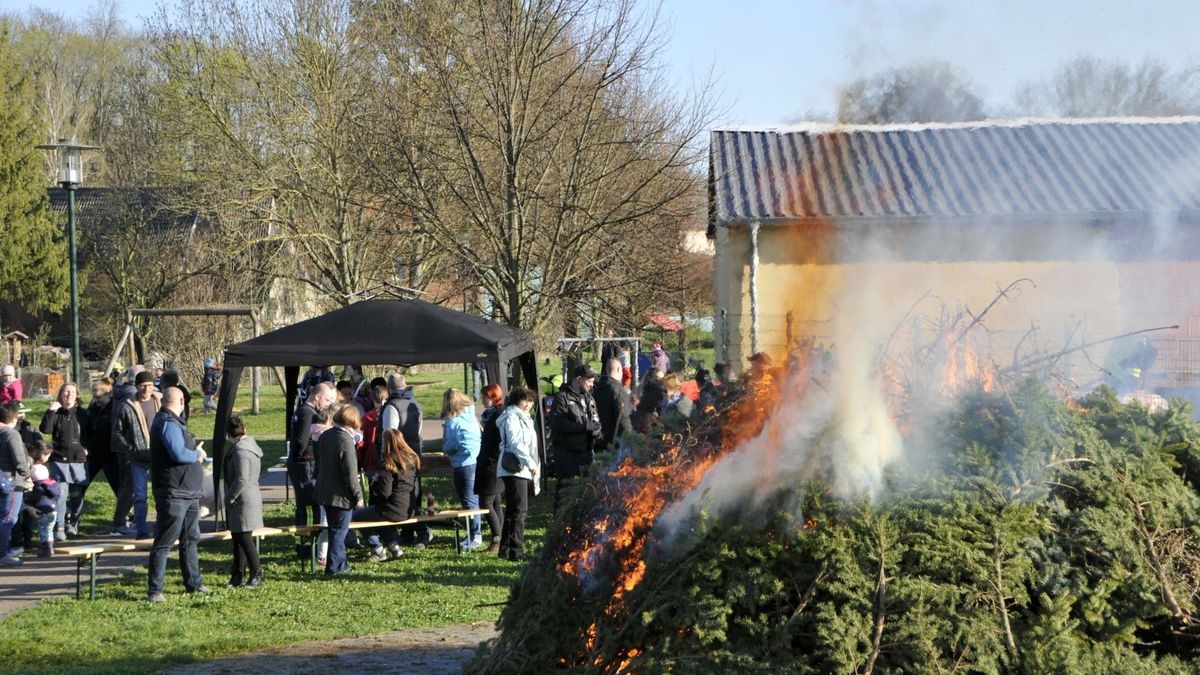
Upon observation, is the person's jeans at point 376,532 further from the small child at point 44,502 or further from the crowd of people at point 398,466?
the small child at point 44,502

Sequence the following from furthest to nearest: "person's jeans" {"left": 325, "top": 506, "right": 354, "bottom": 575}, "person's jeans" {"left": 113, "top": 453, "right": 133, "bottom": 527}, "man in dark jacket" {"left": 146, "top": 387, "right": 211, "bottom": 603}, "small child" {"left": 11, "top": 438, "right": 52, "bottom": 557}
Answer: "person's jeans" {"left": 113, "top": 453, "right": 133, "bottom": 527} < "small child" {"left": 11, "top": 438, "right": 52, "bottom": 557} < "person's jeans" {"left": 325, "top": 506, "right": 354, "bottom": 575} < "man in dark jacket" {"left": 146, "top": 387, "right": 211, "bottom": 603}

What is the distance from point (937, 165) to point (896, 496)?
828 cm

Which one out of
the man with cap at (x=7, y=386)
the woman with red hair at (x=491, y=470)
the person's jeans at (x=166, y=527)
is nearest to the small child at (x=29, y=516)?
the person's jeans at (x=166, y=527)

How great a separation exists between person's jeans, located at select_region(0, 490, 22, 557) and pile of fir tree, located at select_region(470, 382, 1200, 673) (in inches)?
314

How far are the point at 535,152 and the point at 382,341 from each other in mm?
5951

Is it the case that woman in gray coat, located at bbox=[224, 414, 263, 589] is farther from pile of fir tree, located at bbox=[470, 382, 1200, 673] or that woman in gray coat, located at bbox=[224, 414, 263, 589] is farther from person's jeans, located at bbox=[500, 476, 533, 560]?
pile of fir tree, located at bbox=[470, 382, 1200, 673]

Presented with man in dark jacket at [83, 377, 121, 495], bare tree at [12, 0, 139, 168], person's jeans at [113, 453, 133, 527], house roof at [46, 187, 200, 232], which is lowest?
person's jeans at [113, 453, 133, 527]

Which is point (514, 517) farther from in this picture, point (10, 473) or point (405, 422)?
point (10, 473)

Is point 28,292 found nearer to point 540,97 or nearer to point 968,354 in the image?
point 540,97

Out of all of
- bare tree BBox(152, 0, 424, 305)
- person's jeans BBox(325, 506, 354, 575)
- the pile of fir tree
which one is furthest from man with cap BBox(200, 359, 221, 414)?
the pile of fir tree

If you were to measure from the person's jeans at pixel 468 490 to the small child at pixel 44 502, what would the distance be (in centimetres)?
439

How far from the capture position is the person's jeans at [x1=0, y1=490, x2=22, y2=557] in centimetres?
1206

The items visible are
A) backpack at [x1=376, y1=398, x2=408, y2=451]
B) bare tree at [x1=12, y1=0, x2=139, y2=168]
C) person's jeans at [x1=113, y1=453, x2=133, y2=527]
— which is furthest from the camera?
bare tree at [x1=12, y1=0, x2=139, y2=168]

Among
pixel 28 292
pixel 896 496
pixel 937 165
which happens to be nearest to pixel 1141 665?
pixel 896 496
